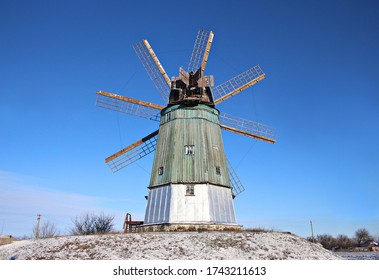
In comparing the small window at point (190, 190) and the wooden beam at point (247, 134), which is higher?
the wooden beam at point (247, 134)

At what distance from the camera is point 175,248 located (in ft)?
40.3

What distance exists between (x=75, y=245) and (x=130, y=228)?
6.76m

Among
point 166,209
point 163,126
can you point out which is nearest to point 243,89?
point 163,126

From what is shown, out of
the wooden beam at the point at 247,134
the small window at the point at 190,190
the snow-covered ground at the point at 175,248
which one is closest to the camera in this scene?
the snow-covered ground at the point at 175,248

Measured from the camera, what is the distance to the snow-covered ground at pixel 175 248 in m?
12.0

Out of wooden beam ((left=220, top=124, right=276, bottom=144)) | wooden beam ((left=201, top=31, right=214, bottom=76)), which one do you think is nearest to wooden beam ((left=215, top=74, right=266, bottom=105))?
wooden beam ((left=220, top=124, right=276, bottom=144))

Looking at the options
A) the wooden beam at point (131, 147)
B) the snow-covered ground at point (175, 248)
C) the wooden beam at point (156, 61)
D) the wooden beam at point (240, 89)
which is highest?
the wooden beam at point (156, 61)

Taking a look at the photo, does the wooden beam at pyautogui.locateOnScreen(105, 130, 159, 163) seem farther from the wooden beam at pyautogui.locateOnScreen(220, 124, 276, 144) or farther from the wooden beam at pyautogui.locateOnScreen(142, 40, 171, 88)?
the wooden beam at pyautogui.locateOnScreen(220, 124, 276, 144)

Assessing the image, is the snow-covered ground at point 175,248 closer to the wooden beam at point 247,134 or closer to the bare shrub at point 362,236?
the wooden beam at point 247,134

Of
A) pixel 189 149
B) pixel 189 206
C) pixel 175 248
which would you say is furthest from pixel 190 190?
pixel 175 248

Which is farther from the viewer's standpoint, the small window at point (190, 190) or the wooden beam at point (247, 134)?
the wooden beam at point (247, 134)

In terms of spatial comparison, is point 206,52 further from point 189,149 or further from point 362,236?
point 362,236

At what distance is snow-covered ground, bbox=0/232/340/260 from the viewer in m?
12.0

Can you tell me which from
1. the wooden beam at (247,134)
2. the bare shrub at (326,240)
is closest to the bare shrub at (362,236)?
the bare shrub at (326,240)
